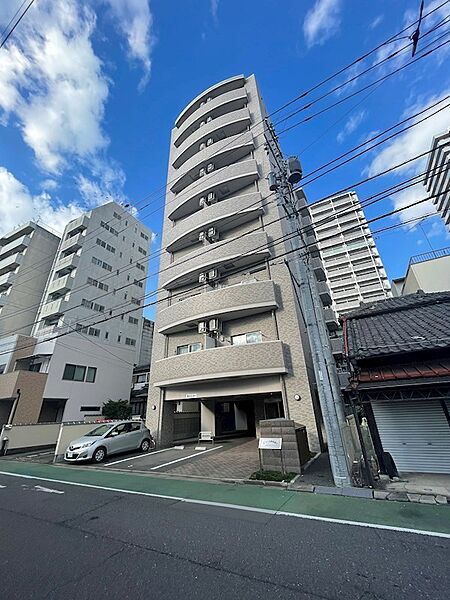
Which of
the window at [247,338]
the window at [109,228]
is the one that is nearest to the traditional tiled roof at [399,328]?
the window at [247,338]

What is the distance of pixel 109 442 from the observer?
11.4 metres

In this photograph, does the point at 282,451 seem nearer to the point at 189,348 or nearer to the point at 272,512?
the point at 272,512

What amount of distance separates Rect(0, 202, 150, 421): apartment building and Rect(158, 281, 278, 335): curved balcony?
4.01 m

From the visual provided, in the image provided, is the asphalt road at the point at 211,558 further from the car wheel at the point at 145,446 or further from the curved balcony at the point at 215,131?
the curved balcony at the point at 215,131

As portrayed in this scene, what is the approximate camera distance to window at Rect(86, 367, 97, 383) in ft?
76.3

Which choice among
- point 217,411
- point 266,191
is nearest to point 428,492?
point 217,411

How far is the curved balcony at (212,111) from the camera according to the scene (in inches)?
790

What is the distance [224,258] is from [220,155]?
8.64 metres

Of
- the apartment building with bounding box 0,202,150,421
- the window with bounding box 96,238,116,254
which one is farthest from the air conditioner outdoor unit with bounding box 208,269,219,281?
the window with bounding box 96,238,116,254

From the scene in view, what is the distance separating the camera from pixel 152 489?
6797 mm

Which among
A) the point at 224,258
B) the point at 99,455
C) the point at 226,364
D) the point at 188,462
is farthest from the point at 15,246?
the point at 188,462

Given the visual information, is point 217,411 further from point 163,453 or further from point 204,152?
point 204,152

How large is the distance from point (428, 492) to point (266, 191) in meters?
14.9

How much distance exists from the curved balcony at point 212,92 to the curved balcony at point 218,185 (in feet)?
30.6
